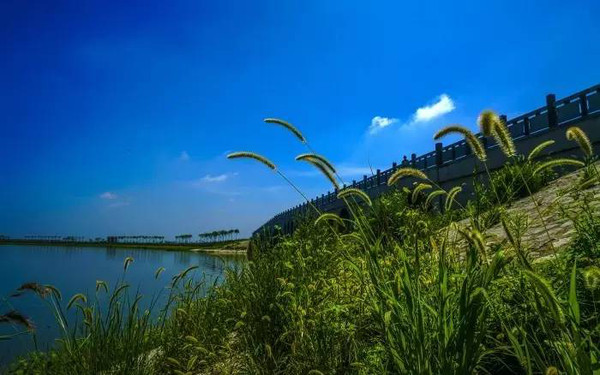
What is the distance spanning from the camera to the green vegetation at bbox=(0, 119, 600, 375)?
210 centimetres

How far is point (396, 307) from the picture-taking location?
2.31 meters

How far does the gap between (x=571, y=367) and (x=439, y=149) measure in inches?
948

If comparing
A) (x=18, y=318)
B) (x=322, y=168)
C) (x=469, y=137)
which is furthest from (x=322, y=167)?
(x=18, y=318)

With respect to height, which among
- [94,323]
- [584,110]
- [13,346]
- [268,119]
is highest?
[584,110]

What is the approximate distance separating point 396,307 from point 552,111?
1798 centimetres

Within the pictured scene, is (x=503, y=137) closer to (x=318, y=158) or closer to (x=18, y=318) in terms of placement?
(x=318, y=158)

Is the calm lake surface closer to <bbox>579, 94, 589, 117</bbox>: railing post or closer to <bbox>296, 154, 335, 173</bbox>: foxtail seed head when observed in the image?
<bbox>296, 154, 335, 173</bbox>: foxtail seed head

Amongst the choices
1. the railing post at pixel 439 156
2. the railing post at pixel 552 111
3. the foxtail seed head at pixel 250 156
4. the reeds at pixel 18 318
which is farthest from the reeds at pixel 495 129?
the railing post at pixel 439 156

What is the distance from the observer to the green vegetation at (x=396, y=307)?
82.7 inches

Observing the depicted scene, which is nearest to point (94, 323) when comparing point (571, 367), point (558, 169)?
point (571, 367)

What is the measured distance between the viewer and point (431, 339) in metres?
2.27

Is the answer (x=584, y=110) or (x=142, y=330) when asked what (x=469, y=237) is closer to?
(x=142, y=330)


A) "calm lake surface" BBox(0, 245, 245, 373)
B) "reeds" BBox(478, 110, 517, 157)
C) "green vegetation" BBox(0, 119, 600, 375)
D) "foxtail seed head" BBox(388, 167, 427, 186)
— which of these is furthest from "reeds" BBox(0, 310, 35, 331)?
"reeds" BBox(478, 110, 517, 157)

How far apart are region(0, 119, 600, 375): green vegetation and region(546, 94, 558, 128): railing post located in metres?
14.2
